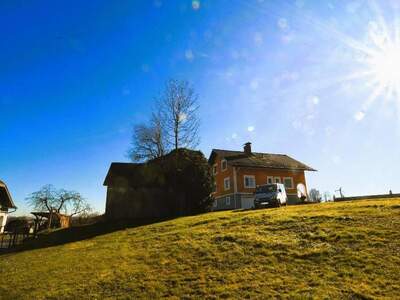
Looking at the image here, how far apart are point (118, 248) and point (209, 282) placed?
7.61 meters

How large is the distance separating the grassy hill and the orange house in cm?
2386

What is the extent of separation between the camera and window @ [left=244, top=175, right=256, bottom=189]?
3991 centimetres

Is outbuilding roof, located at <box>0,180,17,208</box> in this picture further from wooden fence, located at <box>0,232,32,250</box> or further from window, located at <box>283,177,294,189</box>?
window, located at <box>283,177,294,189</box>

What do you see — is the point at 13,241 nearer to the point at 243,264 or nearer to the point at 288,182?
the point at 243,264

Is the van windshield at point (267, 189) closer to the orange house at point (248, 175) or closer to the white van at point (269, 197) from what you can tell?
the white van at point (269, 197)

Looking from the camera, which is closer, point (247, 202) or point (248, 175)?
point (247, 202)

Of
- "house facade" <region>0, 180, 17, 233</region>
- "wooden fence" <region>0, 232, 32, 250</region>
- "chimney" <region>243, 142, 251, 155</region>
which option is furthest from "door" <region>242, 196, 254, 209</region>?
"house facade" <region>0, 180, 17, 233</region>

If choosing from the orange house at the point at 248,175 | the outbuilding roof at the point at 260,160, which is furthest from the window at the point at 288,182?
the outbuilding roof at the point at 260,160

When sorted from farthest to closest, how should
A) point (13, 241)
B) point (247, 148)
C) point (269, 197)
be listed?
point (247, 148)
point (269, 197)
point (13, 241)

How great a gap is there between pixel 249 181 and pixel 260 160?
457 cm

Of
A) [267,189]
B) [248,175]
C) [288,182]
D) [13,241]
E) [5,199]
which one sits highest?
[248,175]

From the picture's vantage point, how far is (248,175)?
1592 inches

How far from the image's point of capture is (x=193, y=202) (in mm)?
30734

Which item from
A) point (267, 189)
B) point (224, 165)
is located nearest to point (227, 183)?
point (224, 165)
